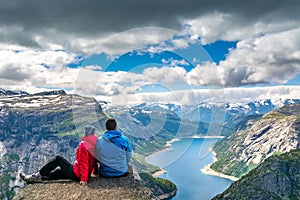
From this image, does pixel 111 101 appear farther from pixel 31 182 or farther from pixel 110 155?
pixel 31 182

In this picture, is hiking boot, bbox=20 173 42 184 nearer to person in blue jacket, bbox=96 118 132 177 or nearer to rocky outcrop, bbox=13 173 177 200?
rocky outcrop, bbox=13 173 177 200

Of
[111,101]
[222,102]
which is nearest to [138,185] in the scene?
[111,101]

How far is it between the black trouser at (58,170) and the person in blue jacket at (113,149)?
53.2 inches

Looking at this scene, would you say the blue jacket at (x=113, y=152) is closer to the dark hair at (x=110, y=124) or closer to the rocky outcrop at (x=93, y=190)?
the dark hair at (x=110, y=124)

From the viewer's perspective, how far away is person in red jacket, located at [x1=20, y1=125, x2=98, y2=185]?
12289mm

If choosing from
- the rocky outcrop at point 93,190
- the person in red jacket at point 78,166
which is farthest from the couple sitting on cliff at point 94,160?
the rocky outcrop at point 93,190

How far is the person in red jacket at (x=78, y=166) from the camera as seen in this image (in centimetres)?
1229

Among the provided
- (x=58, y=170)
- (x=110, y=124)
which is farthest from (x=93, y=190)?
(x=110, y=124)

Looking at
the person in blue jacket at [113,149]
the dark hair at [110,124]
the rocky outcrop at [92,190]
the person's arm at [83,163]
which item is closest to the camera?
the dark hair at [110,124]

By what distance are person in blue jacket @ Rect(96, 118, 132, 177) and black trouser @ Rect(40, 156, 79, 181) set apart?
4.43 feet

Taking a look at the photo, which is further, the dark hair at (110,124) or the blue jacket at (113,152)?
the blue jacket at (113,152)

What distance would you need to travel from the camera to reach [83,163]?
40.9 ft

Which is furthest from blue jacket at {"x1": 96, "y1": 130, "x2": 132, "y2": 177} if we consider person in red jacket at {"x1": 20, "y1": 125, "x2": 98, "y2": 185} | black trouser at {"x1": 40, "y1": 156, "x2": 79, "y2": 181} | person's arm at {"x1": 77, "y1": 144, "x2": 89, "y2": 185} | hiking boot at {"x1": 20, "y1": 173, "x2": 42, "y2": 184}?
hiking boot at {"x1": 20, "y1": 173, "x2": 42, "y2": 184}

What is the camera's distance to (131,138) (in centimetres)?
1280
